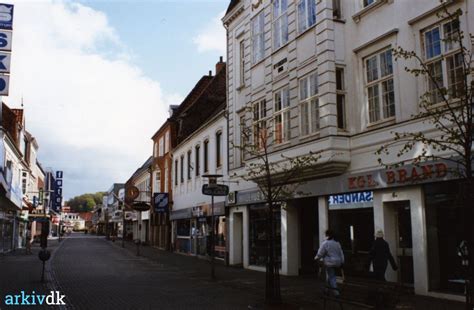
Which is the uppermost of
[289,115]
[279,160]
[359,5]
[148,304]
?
Result: [359,5]

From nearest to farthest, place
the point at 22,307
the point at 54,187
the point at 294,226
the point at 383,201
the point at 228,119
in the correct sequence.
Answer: the point at 22,307 < the point at 383,201 < the point at 294,226 < the point at 228,119 < the point at 54,187

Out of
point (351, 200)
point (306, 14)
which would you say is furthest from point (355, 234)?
point (306, 14)

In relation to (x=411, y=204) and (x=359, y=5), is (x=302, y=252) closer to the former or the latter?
(x=411, y=204)

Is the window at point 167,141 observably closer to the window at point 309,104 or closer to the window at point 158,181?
the window at point 158,181

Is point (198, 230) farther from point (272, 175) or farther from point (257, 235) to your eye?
point (272, 175)

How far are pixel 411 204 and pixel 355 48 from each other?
492 centimetres

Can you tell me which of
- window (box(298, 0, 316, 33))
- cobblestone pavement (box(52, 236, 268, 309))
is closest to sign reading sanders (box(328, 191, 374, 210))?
cobblestone pavement (box(52, 236, 268, 309))

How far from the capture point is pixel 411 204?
501 inches

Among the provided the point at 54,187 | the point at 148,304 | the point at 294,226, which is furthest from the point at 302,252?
the point at 54,187

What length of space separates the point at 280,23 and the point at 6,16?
932 centimetres

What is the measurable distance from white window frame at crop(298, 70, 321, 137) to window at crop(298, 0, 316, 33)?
5.61 feet

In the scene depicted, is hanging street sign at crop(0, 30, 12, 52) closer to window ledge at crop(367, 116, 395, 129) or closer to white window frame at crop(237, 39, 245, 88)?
white window frame at crop(237, 39, 245, 88)

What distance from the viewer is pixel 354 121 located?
14844mm

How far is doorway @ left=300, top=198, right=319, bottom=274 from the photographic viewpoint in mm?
18531
